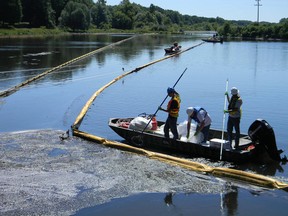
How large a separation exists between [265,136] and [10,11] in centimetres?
10389

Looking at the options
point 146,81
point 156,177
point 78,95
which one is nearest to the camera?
point 156,177

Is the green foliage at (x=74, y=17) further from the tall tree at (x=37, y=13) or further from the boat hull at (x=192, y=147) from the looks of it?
the boat hull at (x=192, y=147)

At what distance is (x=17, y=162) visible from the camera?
1411cm

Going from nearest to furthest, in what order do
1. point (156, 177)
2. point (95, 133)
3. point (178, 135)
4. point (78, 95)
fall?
point (156, 177)
point (178, 135)
point (95, 133)
point (78, 95)

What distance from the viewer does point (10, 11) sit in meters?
108

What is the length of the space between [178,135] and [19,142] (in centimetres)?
601

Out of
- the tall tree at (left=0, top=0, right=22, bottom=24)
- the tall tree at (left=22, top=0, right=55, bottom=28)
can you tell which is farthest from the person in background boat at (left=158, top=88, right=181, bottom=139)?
the tall tree at (left=22, top=0, right=55, bottom=28)

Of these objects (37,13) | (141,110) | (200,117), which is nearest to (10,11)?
(37,13)

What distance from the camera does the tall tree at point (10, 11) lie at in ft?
351

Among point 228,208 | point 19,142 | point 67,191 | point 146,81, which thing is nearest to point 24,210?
point 67,191

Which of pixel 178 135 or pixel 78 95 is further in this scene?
pixel 78 95

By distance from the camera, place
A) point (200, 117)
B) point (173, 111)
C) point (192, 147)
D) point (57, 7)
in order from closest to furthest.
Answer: point (200, 117) < point (192, 147) < point (173, 111) < point (57, 7)

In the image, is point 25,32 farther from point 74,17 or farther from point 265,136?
point 265,136

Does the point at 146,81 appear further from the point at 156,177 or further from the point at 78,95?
the point at 156,177
